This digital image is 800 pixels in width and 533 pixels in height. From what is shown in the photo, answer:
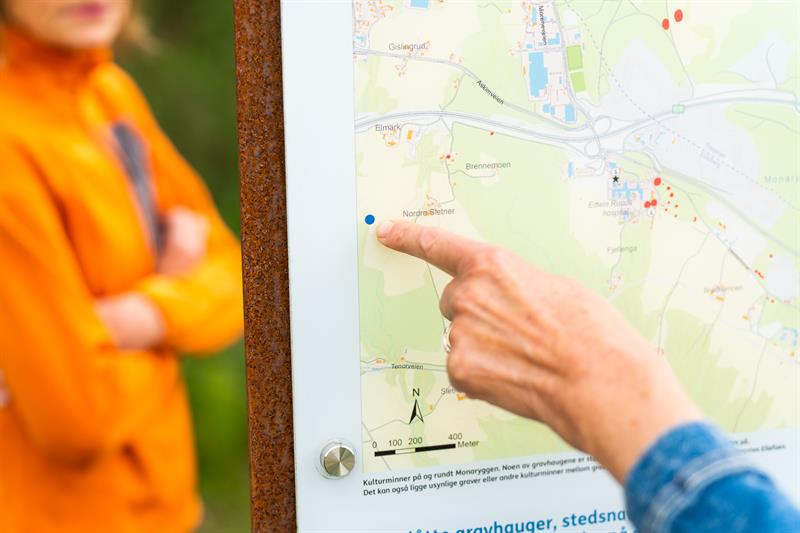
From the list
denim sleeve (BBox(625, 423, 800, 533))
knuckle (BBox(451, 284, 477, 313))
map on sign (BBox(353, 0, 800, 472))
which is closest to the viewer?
denim sleeve (BBox(625, 423, 800, 533))

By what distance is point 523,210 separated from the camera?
1115mm

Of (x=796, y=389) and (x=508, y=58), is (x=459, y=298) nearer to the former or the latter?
(x=508, y=58)

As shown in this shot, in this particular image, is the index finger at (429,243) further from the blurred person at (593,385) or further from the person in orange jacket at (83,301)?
the person in orange jacket at (83,301)

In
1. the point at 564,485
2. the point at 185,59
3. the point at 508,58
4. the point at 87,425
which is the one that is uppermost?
the point at 185,59

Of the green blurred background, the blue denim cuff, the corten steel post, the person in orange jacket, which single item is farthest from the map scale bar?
the green blurred background

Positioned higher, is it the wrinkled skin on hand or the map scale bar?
the wrinkled skin on hand

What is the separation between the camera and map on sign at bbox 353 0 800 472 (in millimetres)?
1061

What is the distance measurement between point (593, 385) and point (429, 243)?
28 cm

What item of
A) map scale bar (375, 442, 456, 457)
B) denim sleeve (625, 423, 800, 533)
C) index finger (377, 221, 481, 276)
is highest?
index finger (377, 221, 481, 276)

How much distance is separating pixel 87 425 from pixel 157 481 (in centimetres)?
28

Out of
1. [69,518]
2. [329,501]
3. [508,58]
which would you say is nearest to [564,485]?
[329,501]

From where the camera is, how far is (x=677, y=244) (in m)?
1.17

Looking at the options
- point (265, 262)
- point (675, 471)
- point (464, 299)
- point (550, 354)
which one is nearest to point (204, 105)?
point (265, 262)

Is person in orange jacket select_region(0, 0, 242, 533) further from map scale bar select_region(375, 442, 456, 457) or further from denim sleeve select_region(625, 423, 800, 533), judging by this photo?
denim sleeve select_region(625, 423, 800, 533)
